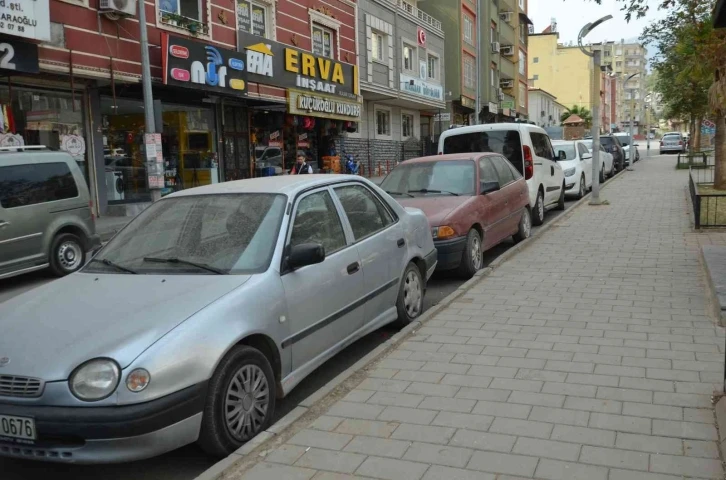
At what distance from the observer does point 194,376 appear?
335cm

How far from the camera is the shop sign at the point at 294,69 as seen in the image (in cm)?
1858

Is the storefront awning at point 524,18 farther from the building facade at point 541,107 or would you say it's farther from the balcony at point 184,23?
the balcony at point 184,23

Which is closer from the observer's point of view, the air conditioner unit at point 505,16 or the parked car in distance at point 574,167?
the parked car in distance at point 574,167

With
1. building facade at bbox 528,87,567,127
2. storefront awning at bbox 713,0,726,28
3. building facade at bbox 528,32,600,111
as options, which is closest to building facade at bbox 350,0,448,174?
storefront awning at bbox 713,0,726,28

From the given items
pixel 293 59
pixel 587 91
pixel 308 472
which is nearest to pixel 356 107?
pixel 293 59

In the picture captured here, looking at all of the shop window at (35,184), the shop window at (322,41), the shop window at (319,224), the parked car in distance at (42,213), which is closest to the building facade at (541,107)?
the shop window at (322,41)

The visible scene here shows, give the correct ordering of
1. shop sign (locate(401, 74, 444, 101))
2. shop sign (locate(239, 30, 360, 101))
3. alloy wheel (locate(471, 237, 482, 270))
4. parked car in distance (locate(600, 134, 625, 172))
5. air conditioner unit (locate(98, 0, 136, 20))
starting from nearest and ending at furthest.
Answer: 1. alloy wheel (locate(471, 237, 482, 270))
2. air conditioner unit (locate(98, 0, 136, 20))
3. shop sign (locate(239, 30, 360, 101))
4. parked car in distance (locate(600, 134, 625, 172))
5. shop sign (locate(401, 74, 444, 101))

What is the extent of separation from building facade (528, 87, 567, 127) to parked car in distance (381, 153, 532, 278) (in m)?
55.8

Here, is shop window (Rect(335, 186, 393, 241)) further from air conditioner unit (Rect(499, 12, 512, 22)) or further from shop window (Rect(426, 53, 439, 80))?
air conditioner unit (Rect(499, 12, 512, 22))

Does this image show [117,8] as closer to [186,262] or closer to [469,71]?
[186,262]

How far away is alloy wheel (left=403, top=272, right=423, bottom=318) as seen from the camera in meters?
6.04

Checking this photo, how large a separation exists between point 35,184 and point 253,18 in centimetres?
1186

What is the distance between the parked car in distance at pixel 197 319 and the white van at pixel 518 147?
22.3 ft

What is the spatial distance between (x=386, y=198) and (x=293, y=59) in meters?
15.1
